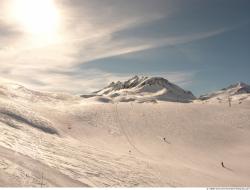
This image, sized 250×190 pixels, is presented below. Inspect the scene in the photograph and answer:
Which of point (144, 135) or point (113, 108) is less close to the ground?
point (113, 108)

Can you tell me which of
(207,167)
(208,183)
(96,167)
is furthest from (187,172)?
(96,167)

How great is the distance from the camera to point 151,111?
50.2m

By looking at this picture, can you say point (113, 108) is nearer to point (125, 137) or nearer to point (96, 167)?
point (125, 137)

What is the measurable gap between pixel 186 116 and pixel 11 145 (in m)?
36.5

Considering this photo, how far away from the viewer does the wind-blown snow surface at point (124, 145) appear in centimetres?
1433

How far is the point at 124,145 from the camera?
3303cm

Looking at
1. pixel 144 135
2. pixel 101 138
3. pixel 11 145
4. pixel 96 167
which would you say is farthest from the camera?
pixel 144 135

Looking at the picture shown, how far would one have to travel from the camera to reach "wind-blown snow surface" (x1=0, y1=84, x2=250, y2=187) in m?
14.3

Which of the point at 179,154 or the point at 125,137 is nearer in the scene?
the point at 179,154

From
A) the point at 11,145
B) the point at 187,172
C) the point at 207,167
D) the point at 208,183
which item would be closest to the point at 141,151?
the point at 207,167

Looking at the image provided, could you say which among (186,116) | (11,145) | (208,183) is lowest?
(208,183)

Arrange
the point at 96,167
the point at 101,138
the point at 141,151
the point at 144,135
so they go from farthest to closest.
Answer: the point at 144,135 → the point at 101,138 → the point at 141,151 → the point at 96,167

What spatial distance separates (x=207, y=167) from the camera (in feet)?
97.3

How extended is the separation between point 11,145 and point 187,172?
1331cm
